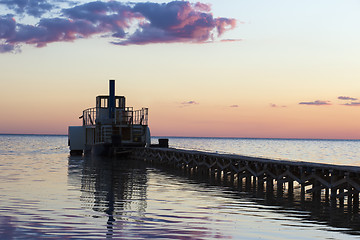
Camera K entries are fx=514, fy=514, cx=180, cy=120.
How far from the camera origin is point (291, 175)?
22.2 metres

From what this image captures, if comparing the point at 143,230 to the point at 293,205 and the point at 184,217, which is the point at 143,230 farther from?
the point at 293,205

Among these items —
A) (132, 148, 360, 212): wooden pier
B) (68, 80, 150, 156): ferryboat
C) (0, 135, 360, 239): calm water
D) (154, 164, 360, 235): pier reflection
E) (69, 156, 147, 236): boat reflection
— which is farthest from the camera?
(68, 80, 150, 156): ferryboat

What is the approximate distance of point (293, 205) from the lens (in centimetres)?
1808

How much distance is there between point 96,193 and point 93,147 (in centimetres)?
3066

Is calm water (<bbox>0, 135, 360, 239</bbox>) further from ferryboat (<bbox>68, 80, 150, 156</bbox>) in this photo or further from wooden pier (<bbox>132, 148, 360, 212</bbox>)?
ferryboat (<bbox>68, 80, 150, 156</bbox>)

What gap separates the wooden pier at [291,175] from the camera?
1869 cm

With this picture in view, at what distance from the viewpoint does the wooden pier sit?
18.7 metres

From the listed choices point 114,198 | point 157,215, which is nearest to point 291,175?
point 114,198

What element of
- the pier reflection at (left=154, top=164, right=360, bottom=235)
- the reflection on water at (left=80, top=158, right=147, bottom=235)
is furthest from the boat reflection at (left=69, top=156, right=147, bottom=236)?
the pier reflection at (left=154, top=164, right=360, bottom=235)

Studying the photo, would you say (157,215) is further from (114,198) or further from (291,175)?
(291,175)

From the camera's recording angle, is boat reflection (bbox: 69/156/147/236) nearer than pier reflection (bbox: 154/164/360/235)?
Yes

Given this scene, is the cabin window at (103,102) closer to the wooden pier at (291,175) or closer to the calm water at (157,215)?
the wooden pier at (291,175)

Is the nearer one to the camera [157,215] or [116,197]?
[157,215]

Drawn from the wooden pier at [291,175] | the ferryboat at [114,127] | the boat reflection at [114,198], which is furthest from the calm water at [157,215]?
the ferryboat at [114,127]
